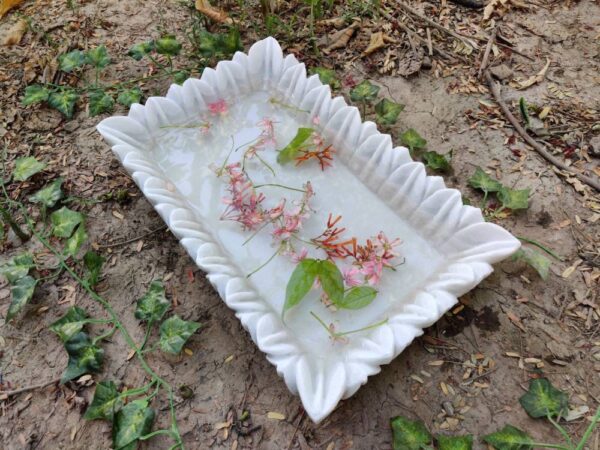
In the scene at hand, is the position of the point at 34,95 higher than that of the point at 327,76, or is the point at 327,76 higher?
the point at 327,76

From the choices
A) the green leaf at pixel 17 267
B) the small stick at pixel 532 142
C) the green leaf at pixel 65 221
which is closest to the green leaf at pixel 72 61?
the green leaf at pixel 65 221

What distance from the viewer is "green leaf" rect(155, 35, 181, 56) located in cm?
167

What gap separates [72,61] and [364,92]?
3.20 ft

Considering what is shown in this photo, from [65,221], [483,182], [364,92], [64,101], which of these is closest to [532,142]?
[483,182]

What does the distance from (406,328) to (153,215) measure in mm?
798

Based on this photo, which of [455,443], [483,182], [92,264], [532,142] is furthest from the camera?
[532,142]

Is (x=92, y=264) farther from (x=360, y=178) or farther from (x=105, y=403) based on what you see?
(x=360, y=178)

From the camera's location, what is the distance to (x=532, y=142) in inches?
61.4

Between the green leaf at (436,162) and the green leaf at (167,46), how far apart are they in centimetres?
89

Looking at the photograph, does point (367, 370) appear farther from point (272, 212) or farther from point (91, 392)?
point (91, 392)

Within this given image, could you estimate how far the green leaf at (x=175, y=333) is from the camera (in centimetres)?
119

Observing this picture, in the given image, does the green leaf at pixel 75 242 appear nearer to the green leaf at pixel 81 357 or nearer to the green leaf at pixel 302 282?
the green leaf at pixel 81 357

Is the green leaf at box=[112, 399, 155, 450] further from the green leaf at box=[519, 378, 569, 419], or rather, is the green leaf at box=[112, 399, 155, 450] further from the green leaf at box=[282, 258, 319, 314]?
the green leaf at box=[519, 378, 569, 419]

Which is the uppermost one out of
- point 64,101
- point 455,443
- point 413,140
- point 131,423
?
point 413,140
